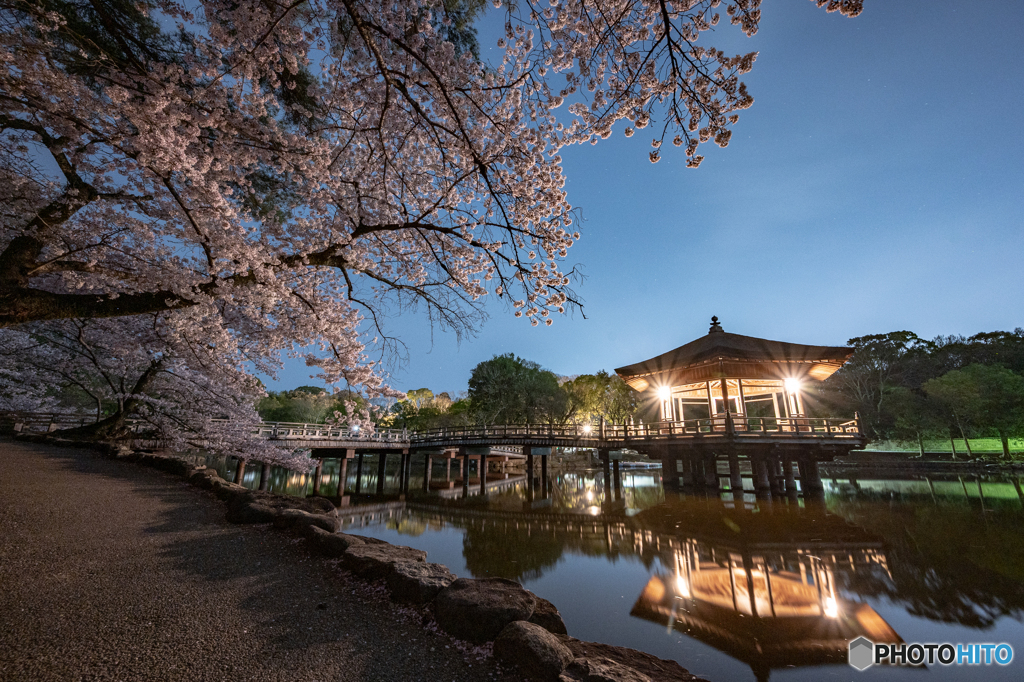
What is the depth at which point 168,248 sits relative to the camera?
250 inches

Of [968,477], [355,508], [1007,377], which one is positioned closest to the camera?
[355,508]

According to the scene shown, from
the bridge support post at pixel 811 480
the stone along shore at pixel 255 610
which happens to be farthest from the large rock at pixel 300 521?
the bridge support post at pixel 811 480

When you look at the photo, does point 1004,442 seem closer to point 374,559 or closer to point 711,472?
point 711,472

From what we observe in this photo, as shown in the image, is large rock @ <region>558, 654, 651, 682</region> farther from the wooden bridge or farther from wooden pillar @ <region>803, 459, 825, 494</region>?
wooden pillar @ <region>803, 459, 825, 494</region>

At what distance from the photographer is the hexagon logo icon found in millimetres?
3836

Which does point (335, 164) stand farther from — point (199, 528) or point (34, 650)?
→ point (34, 650)

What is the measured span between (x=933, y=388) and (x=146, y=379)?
40.9m

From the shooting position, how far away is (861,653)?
13.1 feet

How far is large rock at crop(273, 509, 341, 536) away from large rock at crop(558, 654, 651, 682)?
11.6ft

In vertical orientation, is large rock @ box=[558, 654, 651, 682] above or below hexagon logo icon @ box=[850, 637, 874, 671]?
above

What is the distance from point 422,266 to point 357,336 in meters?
1.92

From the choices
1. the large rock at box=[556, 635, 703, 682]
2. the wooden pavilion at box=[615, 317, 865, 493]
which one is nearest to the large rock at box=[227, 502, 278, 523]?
the large rock at box=[556, 635, 703, 682]

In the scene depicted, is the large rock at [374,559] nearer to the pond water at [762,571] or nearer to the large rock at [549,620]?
the large rock at [549,620]

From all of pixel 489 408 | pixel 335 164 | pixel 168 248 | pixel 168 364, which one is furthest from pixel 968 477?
pixel 168 364
